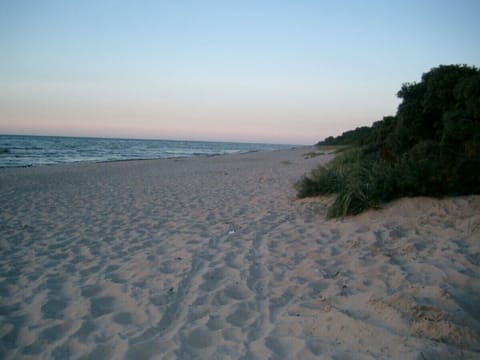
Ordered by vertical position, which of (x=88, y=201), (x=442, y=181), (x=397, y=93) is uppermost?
(x=397, y=93)

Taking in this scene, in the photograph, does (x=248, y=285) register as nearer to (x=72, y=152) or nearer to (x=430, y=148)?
(x=430, y=148)

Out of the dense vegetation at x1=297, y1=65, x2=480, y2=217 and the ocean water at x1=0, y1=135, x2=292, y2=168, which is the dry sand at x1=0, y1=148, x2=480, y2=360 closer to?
the dense vegetation at x1=297, y1=65, x2=480, y2=217

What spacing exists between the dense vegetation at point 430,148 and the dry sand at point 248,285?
0.90ft

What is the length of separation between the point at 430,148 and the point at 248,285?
168 inches

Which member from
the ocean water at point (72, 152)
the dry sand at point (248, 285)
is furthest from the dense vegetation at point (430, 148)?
the ocean water at point (72, 152)

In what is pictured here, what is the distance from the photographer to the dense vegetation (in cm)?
527

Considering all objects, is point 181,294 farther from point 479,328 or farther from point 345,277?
point 479,328

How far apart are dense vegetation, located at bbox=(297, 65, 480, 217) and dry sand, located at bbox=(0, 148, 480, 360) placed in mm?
275

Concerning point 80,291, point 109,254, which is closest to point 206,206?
point 109,254

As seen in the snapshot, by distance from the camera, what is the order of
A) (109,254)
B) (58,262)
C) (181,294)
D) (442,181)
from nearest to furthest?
1. (181,294)
2. (58,262)
3. (109,254)
4. (442,181)


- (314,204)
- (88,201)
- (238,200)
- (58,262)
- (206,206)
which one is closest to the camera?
(58,262)

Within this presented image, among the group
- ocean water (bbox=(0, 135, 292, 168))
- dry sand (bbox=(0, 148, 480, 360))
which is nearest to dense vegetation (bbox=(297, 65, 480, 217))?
dry sand (bbox=(0, 148, 480, 360))

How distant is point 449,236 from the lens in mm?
4242

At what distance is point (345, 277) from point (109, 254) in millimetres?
2985
